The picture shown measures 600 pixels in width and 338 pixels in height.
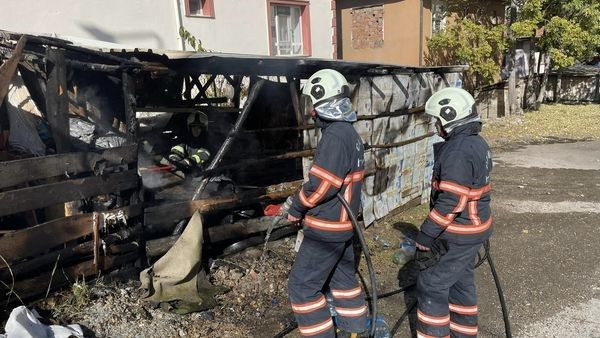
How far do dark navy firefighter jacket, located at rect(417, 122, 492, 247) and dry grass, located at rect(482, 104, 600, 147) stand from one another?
34.7 ft

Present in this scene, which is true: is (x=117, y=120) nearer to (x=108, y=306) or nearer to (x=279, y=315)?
(x=108, y=306)

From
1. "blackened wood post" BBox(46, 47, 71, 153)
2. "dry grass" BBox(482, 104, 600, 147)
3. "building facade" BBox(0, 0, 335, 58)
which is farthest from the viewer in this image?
"dry grass" BBox(482, 104, 600, 147)

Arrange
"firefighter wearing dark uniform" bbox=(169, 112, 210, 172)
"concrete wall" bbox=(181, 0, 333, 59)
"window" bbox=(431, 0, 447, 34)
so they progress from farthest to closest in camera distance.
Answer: "window" bbox=(431, 0, 447, 34) < "concrete wall" bbox=(181, 0, 333, 59) < "firefighter wearing dark uniform" bbox=(169, 112, 210, 172)

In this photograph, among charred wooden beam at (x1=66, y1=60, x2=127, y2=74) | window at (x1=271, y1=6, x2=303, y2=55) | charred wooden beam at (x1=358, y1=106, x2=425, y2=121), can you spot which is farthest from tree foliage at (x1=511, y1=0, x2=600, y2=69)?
charred wooden beam at (x1=66, y1=60, x2=127, y2=74)

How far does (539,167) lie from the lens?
10.2m

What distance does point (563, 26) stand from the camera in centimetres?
1523

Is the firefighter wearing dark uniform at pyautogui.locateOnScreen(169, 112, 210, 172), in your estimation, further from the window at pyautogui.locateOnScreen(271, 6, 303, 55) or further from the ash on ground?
the window at pyautogui.locateOnScreen(271, 6, 303, 55)

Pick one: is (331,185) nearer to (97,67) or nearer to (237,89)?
(97,67)

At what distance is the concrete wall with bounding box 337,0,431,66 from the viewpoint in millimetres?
15211

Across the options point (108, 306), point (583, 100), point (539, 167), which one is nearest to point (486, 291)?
point (108, 306)

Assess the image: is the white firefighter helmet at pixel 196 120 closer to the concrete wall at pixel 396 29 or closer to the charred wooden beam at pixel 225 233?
the charred wooden beam at pixel 225 233

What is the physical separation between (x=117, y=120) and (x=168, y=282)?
2.37 m

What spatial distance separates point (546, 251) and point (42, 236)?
17.9 feet

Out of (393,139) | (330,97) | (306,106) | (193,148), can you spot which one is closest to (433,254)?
(330,97)
